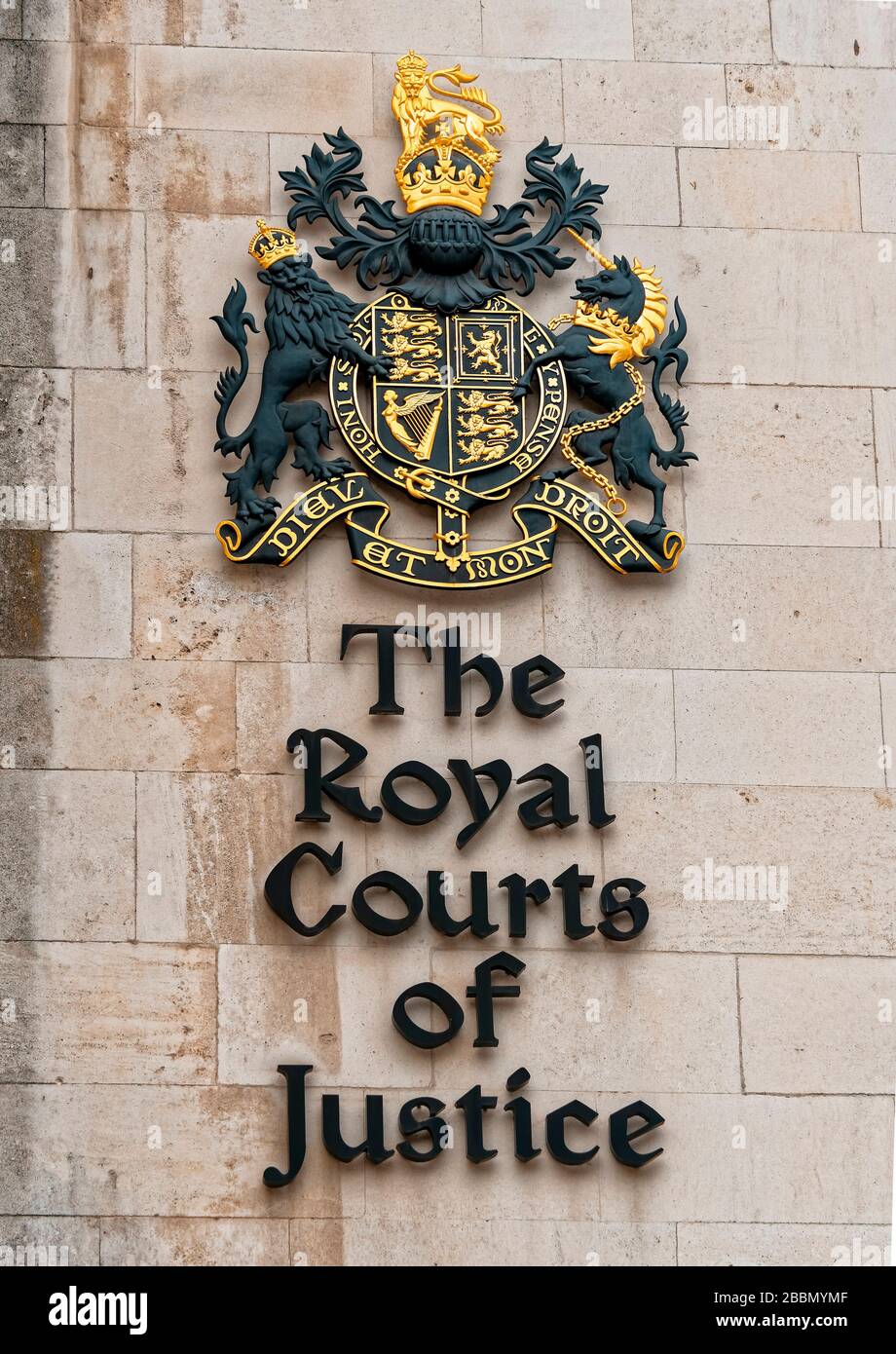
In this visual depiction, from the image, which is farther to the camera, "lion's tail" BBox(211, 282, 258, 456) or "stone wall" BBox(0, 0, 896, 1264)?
"lion's tail" BBox(211, 282, 258, 456)

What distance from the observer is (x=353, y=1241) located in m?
10.1

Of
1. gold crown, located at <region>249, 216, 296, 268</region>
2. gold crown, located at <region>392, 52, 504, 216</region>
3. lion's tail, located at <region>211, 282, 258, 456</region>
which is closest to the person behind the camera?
lion's tail, located at <region>211, 282, 258, 456</region>

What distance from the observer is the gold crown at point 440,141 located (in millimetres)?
11367

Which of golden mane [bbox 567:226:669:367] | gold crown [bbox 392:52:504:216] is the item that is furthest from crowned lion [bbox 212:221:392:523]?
golden mane [bbox 567:226:669:367]

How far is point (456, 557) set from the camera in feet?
35.8

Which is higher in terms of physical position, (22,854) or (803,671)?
(803,671)

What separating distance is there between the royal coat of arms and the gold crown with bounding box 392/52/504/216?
0.03 ft

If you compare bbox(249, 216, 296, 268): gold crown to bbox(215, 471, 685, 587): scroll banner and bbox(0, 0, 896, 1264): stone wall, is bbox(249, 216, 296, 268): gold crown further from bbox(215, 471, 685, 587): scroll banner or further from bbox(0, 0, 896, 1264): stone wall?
bbox(215, 471, 685, 587): scroll banner

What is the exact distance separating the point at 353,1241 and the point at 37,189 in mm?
5431

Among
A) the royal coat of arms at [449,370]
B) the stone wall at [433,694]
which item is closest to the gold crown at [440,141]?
the royal coat of arms at [449,370]

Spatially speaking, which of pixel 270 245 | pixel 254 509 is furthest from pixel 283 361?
pixel 254 509

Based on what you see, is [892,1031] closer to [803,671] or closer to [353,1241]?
[803,671]

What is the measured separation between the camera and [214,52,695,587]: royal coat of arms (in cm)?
1093

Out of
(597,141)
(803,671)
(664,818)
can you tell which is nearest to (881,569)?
(803,671)
